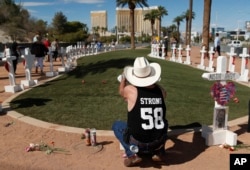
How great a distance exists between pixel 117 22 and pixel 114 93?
148 metres

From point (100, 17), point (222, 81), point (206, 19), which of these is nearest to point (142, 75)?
point (222, 81)

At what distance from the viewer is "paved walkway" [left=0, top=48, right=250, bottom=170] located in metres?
4.66

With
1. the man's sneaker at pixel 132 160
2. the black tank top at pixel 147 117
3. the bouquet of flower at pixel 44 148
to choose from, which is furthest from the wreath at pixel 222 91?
the bouquet of flower at pixel 44 148

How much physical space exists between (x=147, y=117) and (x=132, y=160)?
2.16ft

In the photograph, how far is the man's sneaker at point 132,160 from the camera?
4.40m

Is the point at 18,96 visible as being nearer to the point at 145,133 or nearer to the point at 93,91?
the point at 93,91

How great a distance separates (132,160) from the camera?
14.5 feet

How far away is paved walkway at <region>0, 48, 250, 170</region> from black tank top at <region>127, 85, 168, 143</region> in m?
0.57

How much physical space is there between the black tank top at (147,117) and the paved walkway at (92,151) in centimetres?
57

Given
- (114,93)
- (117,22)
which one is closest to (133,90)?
(114,93)

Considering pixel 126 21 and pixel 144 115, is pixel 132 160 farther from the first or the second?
pixel 126 21

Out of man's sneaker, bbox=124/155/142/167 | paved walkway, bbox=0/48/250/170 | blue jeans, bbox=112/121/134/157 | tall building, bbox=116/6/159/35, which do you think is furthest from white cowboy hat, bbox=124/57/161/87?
tall building, bbox=116/6/159/35

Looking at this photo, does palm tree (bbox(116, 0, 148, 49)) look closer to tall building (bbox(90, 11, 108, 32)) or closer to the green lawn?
the green lawn

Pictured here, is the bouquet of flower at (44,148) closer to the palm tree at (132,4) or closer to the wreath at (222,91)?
the wreath at (222,91)
